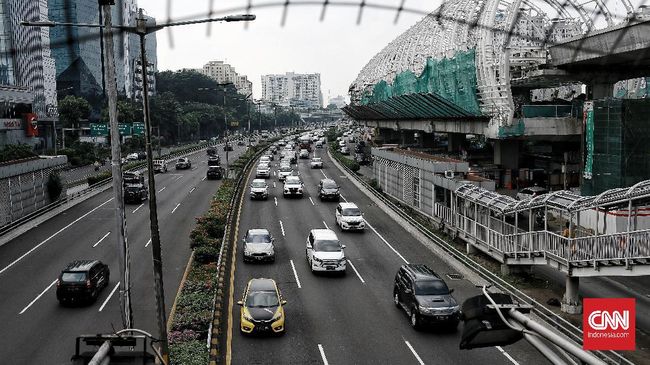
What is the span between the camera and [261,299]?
21078mm

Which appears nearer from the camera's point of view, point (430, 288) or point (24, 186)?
point (430, 288)

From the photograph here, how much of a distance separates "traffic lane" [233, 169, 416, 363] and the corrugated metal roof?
30314mm

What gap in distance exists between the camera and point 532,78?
48562 mm

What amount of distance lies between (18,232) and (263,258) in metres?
17.2

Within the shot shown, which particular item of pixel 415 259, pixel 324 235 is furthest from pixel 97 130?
pixel 415 259

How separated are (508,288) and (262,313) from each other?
973cm

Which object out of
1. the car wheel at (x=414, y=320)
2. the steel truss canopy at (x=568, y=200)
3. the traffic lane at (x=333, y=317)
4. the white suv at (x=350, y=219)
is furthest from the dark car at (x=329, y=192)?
the car wheel at (x=414, y=320)

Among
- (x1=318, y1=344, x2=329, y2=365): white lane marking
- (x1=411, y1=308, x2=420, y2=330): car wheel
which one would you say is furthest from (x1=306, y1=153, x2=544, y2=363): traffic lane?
(x1=318, y1=344, x2=329, y2=365): white lane marking

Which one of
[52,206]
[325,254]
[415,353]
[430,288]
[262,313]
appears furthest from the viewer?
[52,206]

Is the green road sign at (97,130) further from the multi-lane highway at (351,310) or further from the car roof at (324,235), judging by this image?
the car roof at (324,235)

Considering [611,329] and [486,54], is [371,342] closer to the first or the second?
[611,329]

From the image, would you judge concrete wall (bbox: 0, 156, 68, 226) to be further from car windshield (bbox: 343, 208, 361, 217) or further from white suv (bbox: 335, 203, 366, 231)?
car windshield (bbox: 343, 208, 361, 217)

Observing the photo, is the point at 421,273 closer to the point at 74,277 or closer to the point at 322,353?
the point at 322,353

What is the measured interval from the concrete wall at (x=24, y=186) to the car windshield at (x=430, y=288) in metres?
27.6
